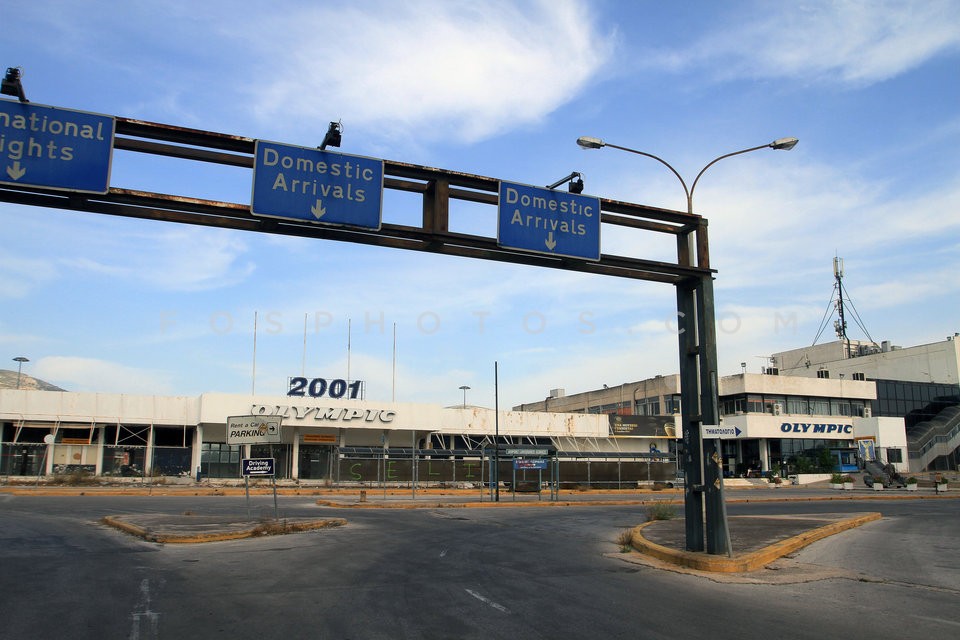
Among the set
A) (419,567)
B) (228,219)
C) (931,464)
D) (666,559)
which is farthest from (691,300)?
(931,464)

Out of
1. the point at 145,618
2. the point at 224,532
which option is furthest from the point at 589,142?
the point at 224,532

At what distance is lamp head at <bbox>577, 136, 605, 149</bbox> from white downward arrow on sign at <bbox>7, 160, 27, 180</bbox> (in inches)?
400

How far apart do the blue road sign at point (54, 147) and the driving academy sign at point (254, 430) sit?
34.8ft

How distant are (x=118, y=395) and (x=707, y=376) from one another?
44912 mm

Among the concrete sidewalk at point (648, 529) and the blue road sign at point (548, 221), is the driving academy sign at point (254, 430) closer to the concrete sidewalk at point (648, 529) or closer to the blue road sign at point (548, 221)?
the concrete sidewalk at point (648, 529)

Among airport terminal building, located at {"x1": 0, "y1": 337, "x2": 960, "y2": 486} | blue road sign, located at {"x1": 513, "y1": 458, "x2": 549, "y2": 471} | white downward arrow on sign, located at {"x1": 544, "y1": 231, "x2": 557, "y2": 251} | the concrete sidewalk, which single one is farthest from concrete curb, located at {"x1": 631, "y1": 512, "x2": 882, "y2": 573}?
blue road sign, located at {"x1": 513, "y1": 458, "x2": 549, "y2": 471}

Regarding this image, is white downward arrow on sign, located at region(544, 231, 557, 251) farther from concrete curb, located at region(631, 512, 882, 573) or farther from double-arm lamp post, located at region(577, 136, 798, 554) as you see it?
concrete curb, located at region(631, 512, 882, 573)

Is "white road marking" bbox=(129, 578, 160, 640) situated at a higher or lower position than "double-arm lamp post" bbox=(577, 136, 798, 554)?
lower

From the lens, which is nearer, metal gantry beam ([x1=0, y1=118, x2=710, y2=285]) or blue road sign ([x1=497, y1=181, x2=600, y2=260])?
metal gantry beam ([x1=0, y1=118, x2=710, y2=285])

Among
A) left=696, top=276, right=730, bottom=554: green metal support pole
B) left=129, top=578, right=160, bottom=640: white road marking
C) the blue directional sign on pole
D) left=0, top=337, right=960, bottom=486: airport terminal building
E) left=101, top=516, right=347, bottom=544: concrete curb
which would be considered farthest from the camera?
left=0, top=337, right=960, bottom=486: airport terminal building

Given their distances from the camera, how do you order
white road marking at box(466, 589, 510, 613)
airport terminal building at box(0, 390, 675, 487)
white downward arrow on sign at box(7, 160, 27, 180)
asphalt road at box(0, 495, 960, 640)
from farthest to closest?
airport terminal building at box(0, 390, 675, 487), white downward arrow on sign at box(7, 160, 27, 180), white road marking at box(466, 589, 510, 613), asphalt road at box(0, 495, 960, 640)

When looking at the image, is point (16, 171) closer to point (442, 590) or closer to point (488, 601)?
point (442, 590)

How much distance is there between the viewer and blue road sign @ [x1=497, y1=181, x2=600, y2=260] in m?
14.0

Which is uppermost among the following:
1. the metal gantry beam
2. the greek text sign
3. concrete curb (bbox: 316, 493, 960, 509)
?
the metal gantry beam
